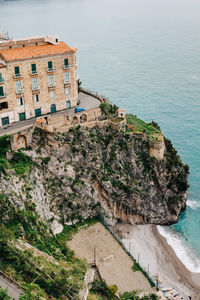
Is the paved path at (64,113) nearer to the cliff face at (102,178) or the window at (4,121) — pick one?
the window at (4,121)

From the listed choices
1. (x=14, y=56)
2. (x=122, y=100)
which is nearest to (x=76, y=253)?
(x=14, y=56)

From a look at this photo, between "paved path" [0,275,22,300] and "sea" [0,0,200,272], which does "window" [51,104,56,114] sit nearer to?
"sea" [0,0,200,272]

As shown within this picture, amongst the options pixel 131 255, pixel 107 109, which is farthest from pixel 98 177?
pixel 131 255

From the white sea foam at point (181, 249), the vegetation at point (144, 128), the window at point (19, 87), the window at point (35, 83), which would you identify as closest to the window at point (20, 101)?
the window at point (19, 87)

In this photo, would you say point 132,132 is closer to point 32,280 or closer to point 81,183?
point 81,183

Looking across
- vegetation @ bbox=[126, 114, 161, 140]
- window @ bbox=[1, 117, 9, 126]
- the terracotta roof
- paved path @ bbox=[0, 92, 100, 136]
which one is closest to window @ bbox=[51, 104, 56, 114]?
paved path @ bbox=[0, 92, 100, 136]
